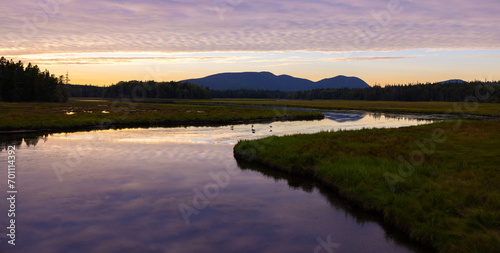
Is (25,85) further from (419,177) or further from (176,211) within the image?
(419,177)

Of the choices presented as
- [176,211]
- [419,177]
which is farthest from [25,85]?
[419,177]

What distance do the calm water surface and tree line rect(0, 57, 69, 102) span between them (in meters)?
104

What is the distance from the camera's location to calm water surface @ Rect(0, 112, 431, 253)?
40.5ft

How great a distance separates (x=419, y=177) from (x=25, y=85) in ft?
432

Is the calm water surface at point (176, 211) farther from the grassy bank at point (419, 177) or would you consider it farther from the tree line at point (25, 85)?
the tree line at point (25, 85)

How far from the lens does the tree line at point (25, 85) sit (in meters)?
112

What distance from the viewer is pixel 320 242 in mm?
12578

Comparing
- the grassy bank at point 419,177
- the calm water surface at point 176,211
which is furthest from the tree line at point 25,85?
the grassy bank at point 419,177

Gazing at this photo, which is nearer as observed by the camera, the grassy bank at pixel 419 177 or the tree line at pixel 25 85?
the grassy bank at pixel 419 177

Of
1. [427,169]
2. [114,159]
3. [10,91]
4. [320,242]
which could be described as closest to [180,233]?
[320,242]

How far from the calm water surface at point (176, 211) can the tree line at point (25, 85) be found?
10436cm

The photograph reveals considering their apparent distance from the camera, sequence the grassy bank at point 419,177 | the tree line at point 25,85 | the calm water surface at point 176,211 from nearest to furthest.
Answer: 1. the grassy bank at point 419,177
2. the calm water surface at point 176,211
3. the tree line at point 25,85

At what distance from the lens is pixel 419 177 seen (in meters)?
17.2

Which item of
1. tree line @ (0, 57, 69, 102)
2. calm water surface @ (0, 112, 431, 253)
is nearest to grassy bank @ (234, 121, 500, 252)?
calm water surface @ (0, 112, 431, 253)
